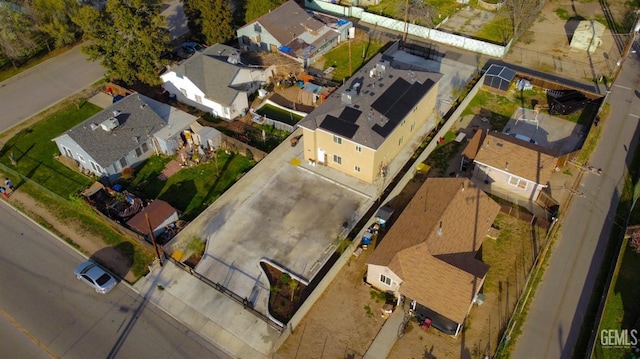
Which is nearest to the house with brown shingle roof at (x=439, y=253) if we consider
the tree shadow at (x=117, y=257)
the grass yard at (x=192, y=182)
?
the grass yard at (x=192, y=182)

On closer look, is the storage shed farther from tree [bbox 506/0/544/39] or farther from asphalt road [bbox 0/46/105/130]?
asphalt road [bbox 0/46/105/130]

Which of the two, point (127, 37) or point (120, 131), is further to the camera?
point (127, 37)

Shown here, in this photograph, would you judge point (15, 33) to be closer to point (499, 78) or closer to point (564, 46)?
point (499, 78)

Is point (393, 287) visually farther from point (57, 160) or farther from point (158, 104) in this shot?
point (57, 160)

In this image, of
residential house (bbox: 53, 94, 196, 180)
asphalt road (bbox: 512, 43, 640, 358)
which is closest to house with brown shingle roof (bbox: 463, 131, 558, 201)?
asphalt road (bbox: 512, 43, 640, 358)

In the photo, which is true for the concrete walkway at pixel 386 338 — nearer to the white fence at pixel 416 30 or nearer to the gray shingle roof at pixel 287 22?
the gray shingle roof at pixel 287 22

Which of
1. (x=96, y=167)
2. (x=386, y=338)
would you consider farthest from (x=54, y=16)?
(x=386, y=338)
